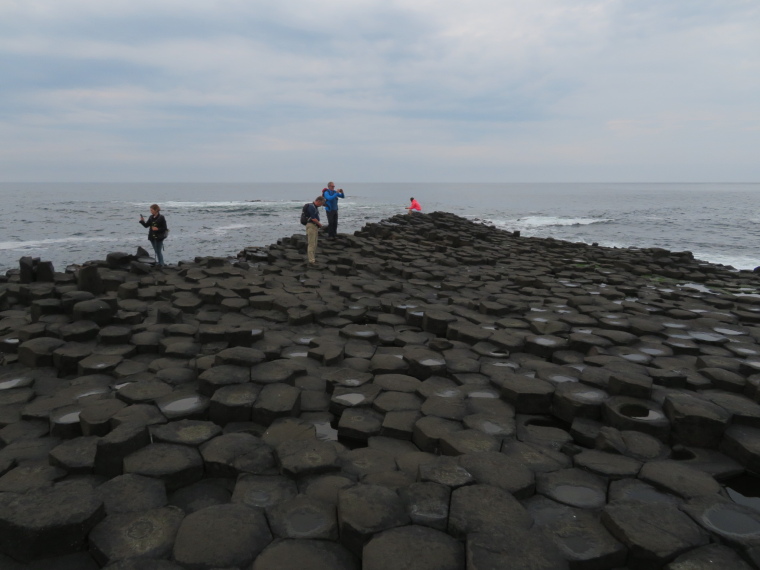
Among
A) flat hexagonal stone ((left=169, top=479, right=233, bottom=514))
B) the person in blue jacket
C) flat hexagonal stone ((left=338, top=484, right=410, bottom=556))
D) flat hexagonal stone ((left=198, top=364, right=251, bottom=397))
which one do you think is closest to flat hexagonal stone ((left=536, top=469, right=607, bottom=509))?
flat hexagonal stone ((left=338, top=484, right=410, bottom=556))

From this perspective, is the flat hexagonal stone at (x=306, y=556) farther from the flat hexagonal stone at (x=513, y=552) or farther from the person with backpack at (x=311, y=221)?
the person with backpack at (x=311, y=221)

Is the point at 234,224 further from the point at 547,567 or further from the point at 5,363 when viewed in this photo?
the point at 547,567

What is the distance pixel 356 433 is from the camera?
14.5 feet

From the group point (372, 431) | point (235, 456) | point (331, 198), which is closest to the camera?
point (235, 456)

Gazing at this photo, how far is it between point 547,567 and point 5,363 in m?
7.18

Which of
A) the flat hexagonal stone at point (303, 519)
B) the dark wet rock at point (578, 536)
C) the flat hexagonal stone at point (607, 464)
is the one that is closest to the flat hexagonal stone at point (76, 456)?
the flat hexagonal stone at point (303, 519)

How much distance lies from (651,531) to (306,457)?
96.4 inches

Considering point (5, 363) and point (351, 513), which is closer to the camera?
point (351, 513)

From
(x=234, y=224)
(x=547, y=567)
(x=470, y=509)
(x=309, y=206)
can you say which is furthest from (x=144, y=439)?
(x=234, y=224)

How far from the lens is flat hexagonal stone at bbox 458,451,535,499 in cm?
339

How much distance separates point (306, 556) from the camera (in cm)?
269

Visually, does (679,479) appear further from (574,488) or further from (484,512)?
(484,512)

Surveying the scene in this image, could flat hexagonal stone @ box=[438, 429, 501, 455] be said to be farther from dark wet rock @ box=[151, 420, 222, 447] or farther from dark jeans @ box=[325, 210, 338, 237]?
dark jeans @ box=[325, 210, 338, 237]

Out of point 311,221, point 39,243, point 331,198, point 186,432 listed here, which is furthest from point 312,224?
point 39,243
